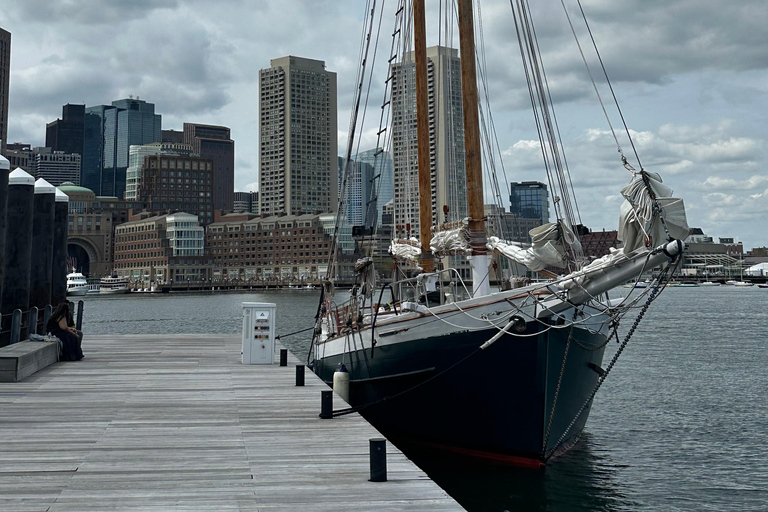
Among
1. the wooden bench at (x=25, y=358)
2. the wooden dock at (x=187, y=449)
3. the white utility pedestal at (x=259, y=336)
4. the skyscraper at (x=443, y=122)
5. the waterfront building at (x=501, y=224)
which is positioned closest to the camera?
the wooden dock at (x=187, y=449)

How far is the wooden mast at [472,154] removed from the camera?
18.5 meters

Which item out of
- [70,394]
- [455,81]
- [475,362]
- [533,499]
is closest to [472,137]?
[475,362]

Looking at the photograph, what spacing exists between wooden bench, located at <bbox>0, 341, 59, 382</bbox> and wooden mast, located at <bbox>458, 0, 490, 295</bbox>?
1104 centimetres

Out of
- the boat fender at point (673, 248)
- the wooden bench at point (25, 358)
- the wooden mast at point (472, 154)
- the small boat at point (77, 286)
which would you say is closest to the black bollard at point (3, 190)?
the wooden bench at point (25, 358)

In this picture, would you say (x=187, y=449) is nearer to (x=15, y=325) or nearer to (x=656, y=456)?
(x=15, y=325)

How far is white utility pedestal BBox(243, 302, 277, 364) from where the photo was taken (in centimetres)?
2161

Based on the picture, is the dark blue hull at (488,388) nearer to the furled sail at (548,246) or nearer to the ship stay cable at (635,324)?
the ship stay cable at (635,324)

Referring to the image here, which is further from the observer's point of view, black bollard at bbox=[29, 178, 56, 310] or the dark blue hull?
black bollard at bbox=[29, 178, 56, 310]

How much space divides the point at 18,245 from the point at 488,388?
615 inches

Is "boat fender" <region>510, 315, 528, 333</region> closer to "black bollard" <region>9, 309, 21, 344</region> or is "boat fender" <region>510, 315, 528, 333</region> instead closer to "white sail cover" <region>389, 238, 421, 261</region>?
"white sail cover" <region>389, 238, 421, 261</region>

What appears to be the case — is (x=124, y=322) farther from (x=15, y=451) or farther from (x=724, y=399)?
(x=15, y=451)

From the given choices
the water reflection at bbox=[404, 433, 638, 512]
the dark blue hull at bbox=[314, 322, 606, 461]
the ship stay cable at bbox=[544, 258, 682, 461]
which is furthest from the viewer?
the dark blue hull at bbox=[314, 322, 606, 461]

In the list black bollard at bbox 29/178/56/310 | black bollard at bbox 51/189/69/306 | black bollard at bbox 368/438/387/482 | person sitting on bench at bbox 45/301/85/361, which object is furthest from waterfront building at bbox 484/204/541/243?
black bollard at bbox 51/189/69/306

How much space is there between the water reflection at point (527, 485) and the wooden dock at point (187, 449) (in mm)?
3375
